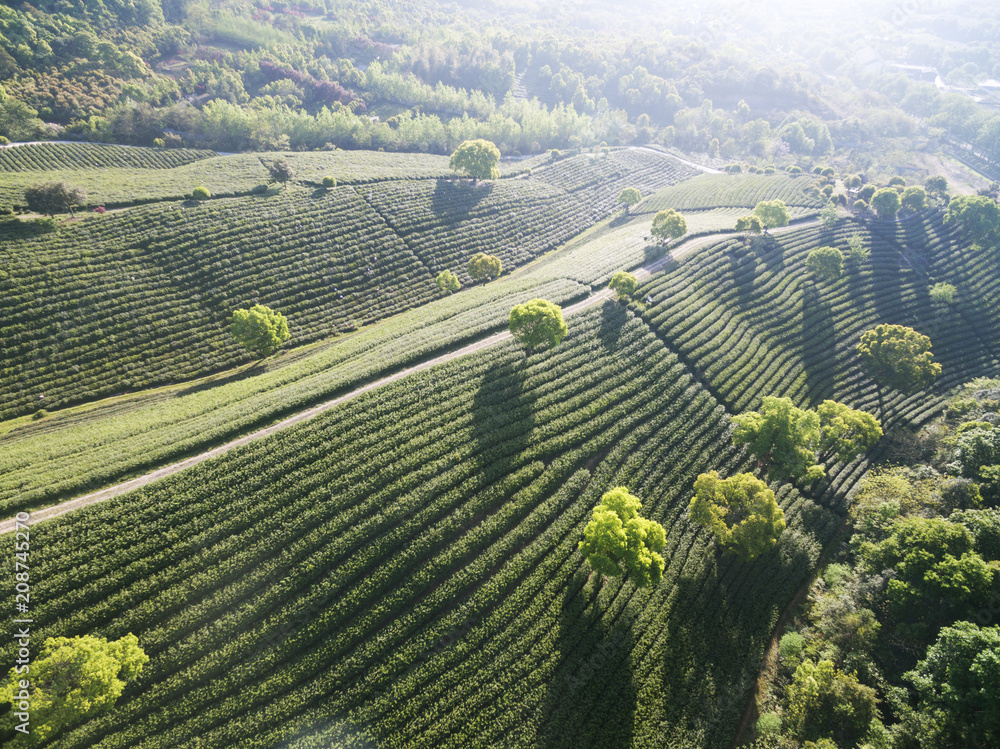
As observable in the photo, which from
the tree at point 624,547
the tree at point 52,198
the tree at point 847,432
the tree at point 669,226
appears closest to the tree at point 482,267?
the tree at point 669,226

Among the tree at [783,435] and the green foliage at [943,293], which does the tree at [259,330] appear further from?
the green foliage at [943,293]

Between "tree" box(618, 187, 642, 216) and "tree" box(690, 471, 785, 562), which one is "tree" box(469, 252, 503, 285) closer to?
"tree" box(690, 471, 785, 562)

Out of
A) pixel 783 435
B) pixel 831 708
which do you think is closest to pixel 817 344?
pixel 783 435

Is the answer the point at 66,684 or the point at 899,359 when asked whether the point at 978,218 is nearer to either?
the point at 899,359

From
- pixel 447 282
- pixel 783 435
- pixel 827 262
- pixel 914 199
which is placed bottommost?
pixel 447 282

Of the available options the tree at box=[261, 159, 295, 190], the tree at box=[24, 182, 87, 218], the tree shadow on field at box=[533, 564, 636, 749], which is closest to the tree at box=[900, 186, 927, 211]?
the tree shadow on field at box=[533, 564, 636, 749]
